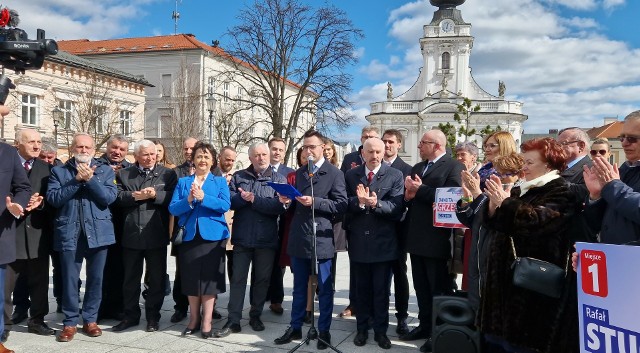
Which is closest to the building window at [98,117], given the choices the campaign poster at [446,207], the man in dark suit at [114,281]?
the man in dark suit at [114,281]

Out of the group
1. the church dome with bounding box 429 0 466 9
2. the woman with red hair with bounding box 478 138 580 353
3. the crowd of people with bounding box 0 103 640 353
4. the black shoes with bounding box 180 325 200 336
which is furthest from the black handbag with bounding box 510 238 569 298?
the church dome with bounding box 429 0 466 9

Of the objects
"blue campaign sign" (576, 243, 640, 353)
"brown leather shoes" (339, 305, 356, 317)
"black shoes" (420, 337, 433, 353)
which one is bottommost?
"brown leather shoes" (339, 305, 356, 317)

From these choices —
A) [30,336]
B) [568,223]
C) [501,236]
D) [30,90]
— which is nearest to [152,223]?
[30,336]

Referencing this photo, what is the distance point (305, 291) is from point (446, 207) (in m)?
1.78

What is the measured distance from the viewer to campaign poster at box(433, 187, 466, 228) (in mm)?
4883

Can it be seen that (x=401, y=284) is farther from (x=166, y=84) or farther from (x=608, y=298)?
(x=166, y=84)

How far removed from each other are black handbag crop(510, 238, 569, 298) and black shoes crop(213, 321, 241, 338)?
10.6 ft

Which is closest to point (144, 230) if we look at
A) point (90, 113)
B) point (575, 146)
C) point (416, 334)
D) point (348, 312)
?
point (348, 312)

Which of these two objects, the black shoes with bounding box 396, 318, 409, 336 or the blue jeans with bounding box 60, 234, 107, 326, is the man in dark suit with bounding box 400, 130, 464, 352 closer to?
the black shoes with bounding box 396, 318, 409, 336

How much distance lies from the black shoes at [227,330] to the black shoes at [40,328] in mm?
1826

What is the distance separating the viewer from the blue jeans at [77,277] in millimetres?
5299

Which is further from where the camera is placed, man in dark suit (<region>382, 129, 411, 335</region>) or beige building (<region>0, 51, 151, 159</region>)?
beige building (<region>0, 51, 151, 159</region>)

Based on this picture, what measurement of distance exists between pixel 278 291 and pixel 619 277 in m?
4.41

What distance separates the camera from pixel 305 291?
5426 millimetres
